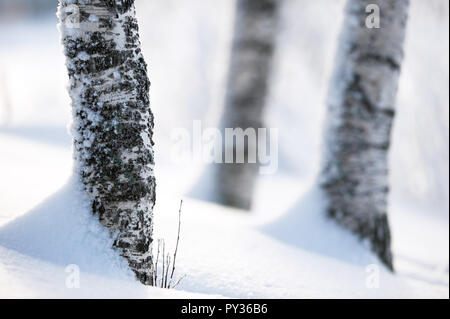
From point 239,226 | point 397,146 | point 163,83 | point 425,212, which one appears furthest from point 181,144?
point 239,226

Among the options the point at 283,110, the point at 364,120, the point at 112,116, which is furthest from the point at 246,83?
the point at 283,110

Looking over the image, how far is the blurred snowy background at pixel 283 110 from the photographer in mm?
3130

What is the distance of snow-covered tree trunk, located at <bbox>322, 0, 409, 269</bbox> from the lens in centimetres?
248

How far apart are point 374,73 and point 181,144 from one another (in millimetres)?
5757

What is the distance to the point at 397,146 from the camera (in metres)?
6.45

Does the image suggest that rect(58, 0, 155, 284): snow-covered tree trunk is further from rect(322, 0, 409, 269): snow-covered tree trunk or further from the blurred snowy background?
rect(322, 0, 409, 269): snow-covered tree trunk

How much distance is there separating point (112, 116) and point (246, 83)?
2676 mm

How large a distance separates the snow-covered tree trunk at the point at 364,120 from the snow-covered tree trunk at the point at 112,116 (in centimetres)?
163

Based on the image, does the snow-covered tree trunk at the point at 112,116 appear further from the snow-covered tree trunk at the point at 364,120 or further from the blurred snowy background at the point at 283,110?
the snow-covered tree trunk at the point at 364,120

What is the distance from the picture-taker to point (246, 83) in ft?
12.8

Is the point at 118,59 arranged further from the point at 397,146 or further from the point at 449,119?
the point at 397,146

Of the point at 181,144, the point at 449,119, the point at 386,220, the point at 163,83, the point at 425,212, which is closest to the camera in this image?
the point at 386,220

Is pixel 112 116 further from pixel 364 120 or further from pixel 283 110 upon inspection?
pixel 283 110

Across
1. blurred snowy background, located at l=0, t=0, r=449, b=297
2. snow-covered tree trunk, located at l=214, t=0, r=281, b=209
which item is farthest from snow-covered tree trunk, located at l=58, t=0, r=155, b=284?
snow-covered tree trunk, located at l=214, t=0, r=281, b=209
